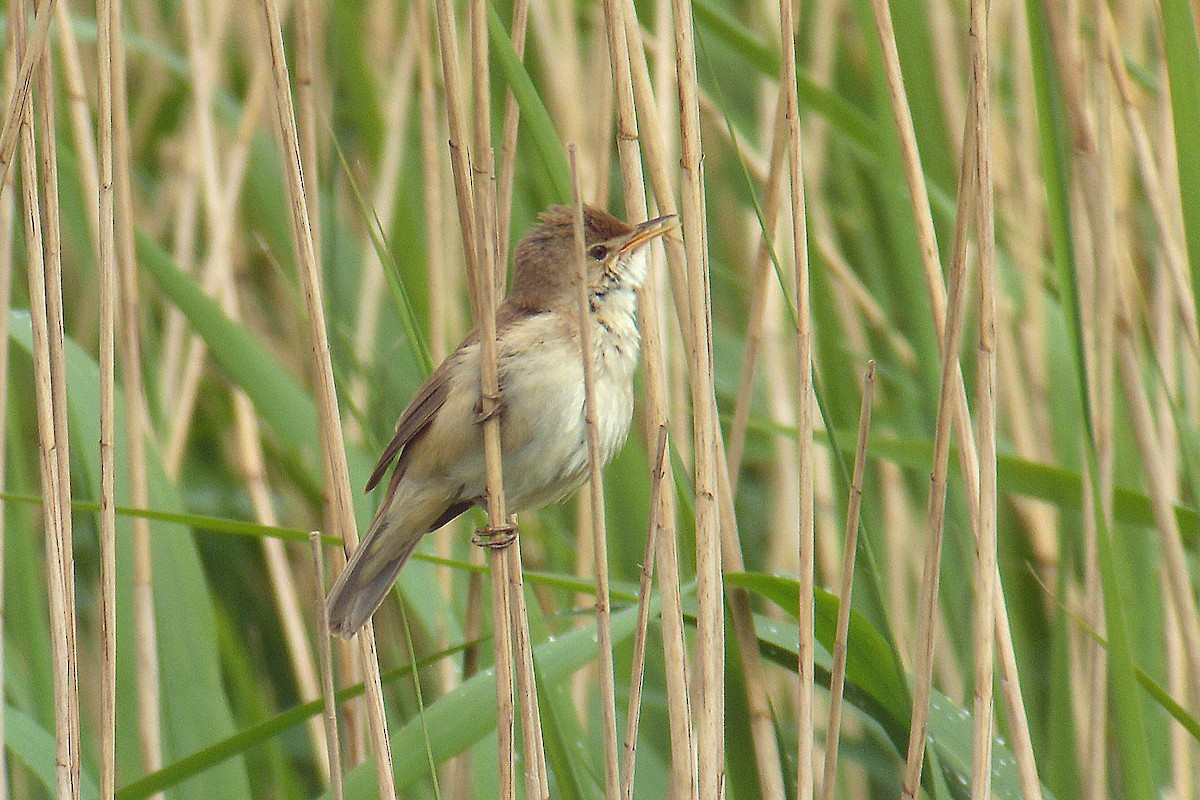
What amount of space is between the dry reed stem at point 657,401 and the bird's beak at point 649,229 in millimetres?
33

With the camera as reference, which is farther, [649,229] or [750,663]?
[649,229]

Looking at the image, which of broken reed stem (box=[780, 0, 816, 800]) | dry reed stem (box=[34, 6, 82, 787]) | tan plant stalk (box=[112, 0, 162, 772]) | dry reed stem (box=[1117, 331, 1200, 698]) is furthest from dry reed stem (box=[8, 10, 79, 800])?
dry reed stem (box=[1117, 331, 1200, 698])

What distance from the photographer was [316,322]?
1577mm

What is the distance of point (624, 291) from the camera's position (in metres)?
2.16

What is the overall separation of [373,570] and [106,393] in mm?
553

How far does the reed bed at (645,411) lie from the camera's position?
1.57 meters

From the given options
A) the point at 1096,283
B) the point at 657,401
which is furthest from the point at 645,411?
the point at 1096,283

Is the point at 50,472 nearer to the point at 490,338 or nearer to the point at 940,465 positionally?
the point at 490,338

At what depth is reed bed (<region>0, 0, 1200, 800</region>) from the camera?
1.57 m

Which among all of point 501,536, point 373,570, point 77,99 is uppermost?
point 77,99

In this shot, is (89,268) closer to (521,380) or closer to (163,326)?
(163,326)

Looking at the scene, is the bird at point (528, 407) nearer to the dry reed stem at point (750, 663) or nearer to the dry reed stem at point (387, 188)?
the dry reed stem at point (750, 663)

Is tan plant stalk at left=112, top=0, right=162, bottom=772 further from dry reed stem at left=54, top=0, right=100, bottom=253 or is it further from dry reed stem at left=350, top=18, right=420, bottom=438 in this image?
dry reed stem at left=350, top=18, right=420, bottom=438

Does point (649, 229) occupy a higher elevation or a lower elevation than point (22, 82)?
lower
